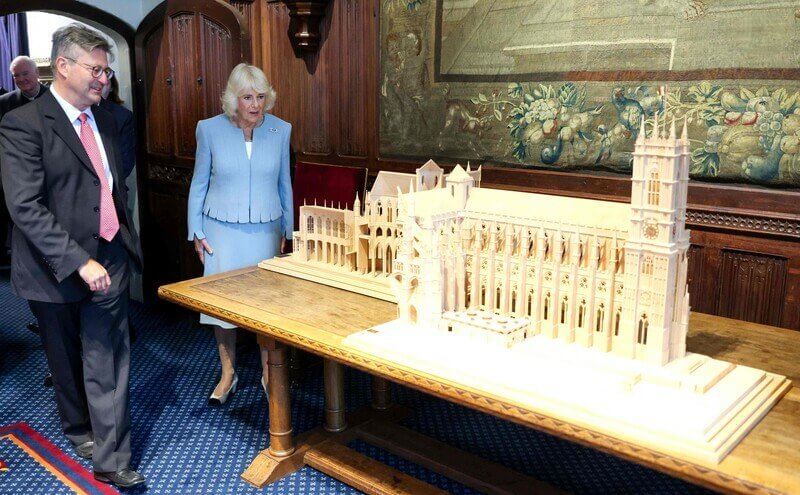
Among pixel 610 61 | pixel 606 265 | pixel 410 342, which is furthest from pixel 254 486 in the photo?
pixel 610 61

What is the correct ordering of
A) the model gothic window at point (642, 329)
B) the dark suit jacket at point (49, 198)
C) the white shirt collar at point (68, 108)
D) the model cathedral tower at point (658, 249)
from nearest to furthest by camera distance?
the model cathedral tower at point (658, 249) → the model gothic window at point (642, 329) → the dark suit jacket at point (49, 198) → the white shirt collar at point (68, 108)

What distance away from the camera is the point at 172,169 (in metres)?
6.85

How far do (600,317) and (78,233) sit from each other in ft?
8.15

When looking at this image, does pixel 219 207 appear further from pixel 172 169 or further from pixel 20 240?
pixel 172 169

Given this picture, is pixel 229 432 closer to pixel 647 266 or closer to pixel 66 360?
pixel 66 360

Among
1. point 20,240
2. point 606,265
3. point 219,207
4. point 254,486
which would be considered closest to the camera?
point 606,265

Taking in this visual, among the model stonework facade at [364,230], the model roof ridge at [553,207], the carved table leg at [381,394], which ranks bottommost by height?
the carved table leg at [381,394]

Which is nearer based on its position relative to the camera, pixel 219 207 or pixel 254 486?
pixel 254 486

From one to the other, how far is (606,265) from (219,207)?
2.53m

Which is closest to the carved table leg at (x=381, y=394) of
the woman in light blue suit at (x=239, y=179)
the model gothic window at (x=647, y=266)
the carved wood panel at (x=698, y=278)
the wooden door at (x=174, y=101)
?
the woman in light blue suit at (x=239, y=179)

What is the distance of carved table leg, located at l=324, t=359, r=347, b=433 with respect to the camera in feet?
14.1

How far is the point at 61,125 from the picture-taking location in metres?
3.46

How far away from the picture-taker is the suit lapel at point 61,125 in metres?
3.44

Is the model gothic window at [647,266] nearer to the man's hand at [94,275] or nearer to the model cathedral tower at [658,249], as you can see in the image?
the model cathedral tower at [658,249]
